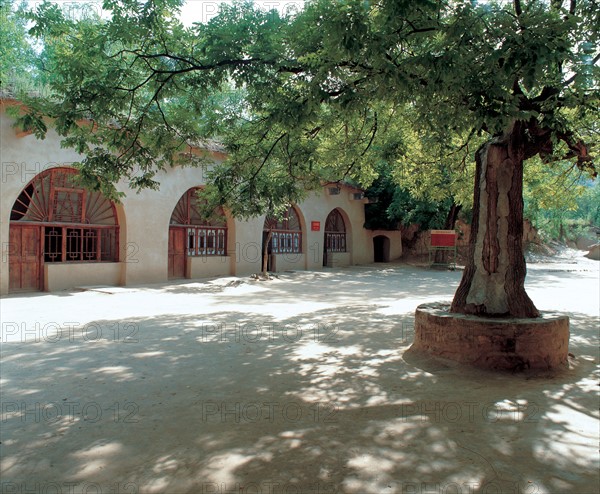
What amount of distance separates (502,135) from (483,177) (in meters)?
0.52

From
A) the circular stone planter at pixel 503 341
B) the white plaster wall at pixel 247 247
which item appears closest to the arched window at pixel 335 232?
the white plaster wall at pixel 247 247

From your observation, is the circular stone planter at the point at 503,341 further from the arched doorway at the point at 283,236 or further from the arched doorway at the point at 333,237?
the arched doorway at the point at 333,237

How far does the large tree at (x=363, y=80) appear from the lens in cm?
353

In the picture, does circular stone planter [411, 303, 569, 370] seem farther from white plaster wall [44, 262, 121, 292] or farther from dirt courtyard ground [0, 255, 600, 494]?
white plaster wall [44, 262, 121, 292]

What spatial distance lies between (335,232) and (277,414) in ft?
64.6

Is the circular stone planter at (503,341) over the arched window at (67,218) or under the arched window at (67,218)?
under

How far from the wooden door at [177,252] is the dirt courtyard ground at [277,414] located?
7892 millimetres

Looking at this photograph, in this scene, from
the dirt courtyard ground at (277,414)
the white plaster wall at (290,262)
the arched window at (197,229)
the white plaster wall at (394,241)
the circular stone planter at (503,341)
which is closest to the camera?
the dirt courtyard ground at (277,414)

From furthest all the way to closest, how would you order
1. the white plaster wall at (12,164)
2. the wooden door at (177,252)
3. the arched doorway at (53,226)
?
the wooden door at (177,252), the arched doorway at (53,226), the white plaster wall at (12,164)

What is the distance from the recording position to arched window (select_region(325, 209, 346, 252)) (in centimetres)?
2277

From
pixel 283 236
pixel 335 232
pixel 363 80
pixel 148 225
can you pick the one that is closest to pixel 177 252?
pixel 148 225

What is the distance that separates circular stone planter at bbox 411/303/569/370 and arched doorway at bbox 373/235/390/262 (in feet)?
68.9

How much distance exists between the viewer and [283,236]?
65.5 feet

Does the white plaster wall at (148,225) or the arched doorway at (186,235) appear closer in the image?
the white plaster wall at (148,225)
